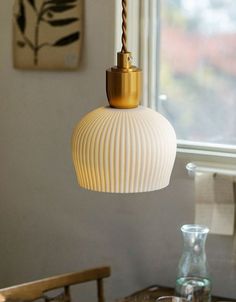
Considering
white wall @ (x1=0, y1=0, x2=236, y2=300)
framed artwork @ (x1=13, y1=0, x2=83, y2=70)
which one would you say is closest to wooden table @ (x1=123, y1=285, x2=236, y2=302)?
white wall @ (x1=0, y1=0, x2=236, y2=300)

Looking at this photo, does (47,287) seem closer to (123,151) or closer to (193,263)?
(193,263)

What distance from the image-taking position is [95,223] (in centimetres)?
282

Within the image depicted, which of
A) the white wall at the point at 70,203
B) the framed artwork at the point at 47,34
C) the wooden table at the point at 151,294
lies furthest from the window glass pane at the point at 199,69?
the wooden table at the point at 151,294

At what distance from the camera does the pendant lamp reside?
1.36m

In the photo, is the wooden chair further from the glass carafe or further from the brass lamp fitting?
the brass lamp fitting

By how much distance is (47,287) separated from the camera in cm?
234

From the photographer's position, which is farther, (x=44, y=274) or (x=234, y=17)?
(x=44, y=274)

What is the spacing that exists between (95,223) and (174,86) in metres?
0.63

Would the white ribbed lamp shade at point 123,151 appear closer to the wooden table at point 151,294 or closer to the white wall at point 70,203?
the wooden table at point 151,294

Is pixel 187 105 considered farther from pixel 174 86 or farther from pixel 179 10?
pixel 179 10

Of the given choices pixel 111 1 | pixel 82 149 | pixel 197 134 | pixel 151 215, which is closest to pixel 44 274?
pixel 151 215

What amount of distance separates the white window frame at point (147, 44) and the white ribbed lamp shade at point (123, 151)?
1.21 m

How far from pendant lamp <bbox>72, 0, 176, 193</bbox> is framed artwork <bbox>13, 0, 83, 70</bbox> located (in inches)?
53.9

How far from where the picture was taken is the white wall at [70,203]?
8.73ft
